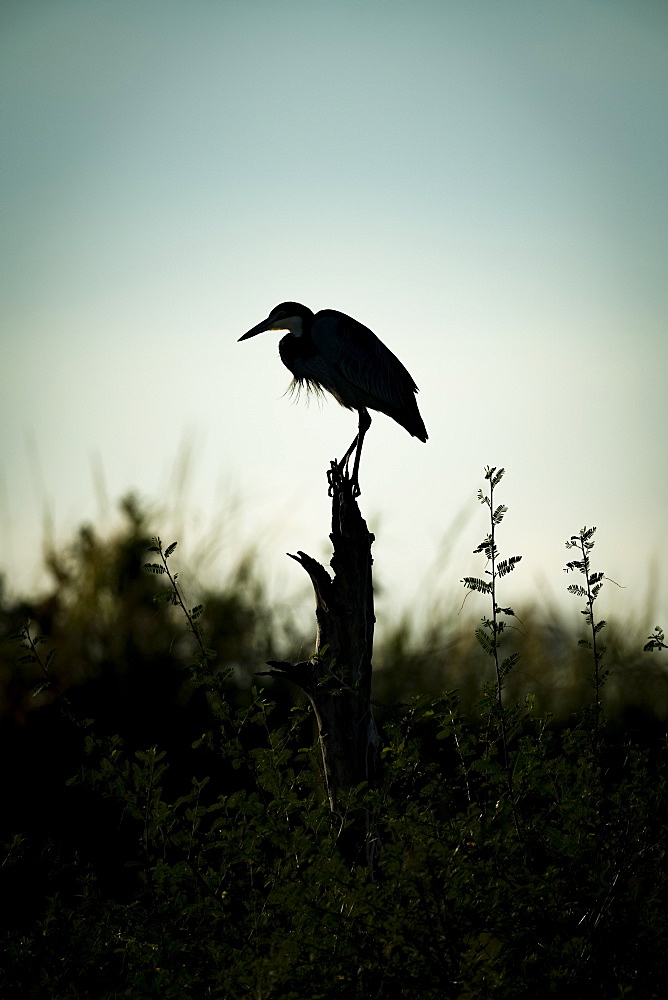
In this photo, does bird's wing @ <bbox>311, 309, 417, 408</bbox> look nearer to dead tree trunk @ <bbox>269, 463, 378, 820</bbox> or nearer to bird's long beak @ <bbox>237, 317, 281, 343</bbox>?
bird's long beak @ <bbox>237, 317, 281, 343</bbox>

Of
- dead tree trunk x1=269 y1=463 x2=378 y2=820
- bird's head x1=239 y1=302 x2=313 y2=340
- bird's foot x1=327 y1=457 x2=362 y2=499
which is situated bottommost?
dead tree trunk x1=269 y1=463 x2=378 y2=820

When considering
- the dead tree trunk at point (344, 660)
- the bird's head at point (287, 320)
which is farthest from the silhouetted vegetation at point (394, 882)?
the bird's head at point (287, 320)

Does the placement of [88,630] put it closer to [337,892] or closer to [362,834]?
[362,834]

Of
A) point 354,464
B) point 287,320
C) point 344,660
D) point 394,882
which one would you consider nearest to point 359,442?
point 354,464

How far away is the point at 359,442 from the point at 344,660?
4.78ft

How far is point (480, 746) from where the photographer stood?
14.7 feet

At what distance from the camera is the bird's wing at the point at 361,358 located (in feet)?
16.9

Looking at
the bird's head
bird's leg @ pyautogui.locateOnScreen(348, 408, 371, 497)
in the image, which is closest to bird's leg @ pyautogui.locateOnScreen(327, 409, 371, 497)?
bird's leg @ pyautogui.locateOnScreen(348, 408, 371, 497)

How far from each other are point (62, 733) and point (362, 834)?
9.74 ft

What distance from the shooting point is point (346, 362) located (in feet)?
17.0

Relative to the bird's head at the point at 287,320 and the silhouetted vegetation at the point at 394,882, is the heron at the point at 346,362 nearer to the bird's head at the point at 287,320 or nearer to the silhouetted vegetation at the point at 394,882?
the bird's head at the point at 287,320

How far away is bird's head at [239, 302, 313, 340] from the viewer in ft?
17.6

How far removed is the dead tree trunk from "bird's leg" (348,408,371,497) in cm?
28

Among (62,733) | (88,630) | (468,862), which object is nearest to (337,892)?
(468,862)
